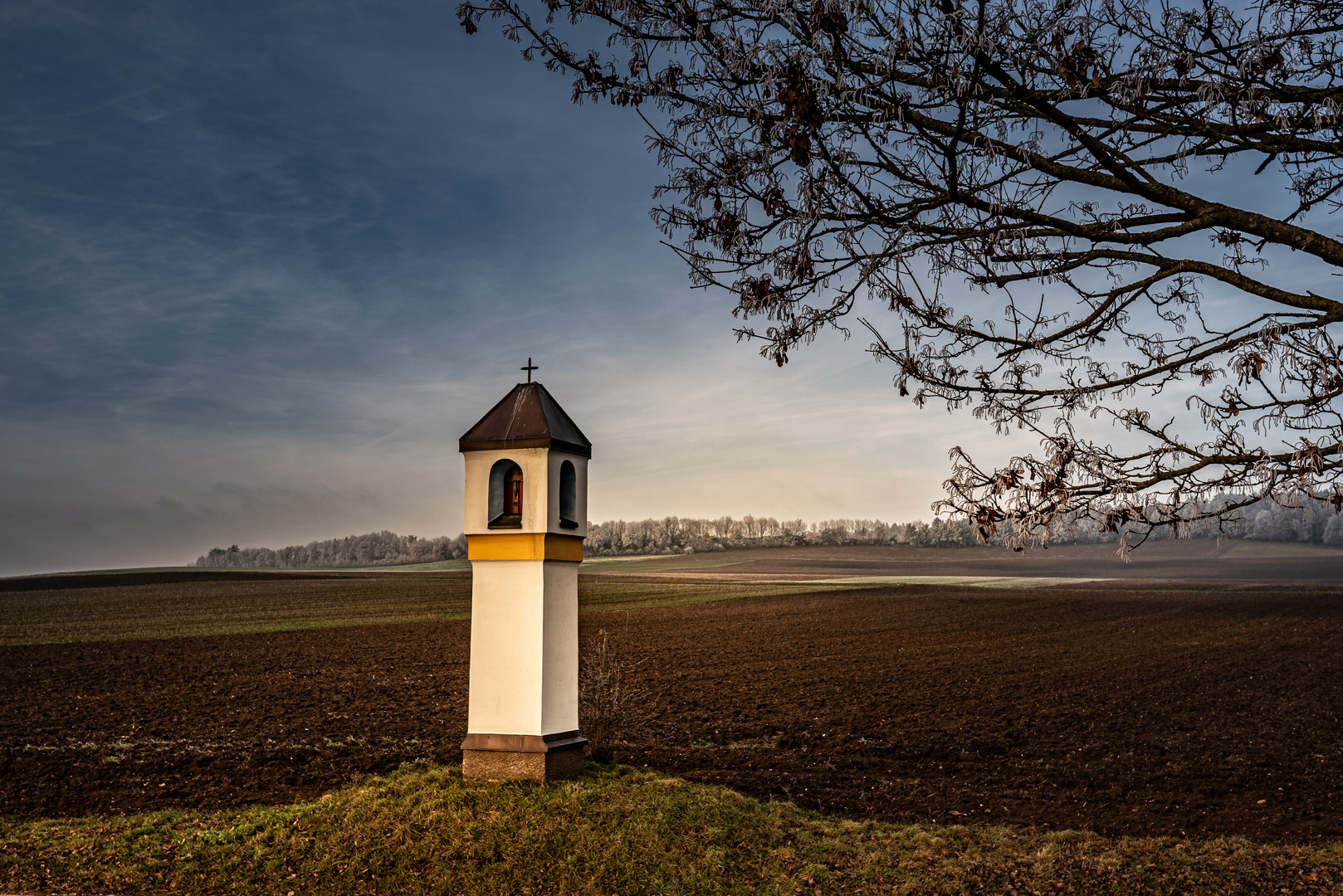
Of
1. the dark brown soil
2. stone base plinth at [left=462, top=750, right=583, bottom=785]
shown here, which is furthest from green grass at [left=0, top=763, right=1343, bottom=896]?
the dark brown soil

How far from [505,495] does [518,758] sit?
2.43 meters

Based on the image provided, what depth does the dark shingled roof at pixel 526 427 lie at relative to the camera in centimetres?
841

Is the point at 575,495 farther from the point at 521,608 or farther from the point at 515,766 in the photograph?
the point at 515,766

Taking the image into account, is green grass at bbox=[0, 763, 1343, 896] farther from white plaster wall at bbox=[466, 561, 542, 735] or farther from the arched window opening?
the arched window opening

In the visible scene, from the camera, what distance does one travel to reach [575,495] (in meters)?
8.75

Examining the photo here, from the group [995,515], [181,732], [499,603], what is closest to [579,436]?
[499,603]

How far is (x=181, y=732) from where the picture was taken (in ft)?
46.2

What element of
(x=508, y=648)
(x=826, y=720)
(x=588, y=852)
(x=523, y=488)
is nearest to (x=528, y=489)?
(x=523, y=488)

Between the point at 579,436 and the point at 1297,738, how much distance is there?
1323cm

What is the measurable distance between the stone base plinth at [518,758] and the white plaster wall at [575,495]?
6.28 ft

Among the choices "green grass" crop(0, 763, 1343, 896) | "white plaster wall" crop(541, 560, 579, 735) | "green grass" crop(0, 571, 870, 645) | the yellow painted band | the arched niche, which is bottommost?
"green grass" crop(0, 571, 870, 645)

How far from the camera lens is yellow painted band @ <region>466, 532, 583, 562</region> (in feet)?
26.9

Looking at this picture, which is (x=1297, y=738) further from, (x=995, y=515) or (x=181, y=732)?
(x=181, y=732)

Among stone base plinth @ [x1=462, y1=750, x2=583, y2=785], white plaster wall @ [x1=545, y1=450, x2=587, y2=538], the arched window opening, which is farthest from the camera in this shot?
the arched window opening
